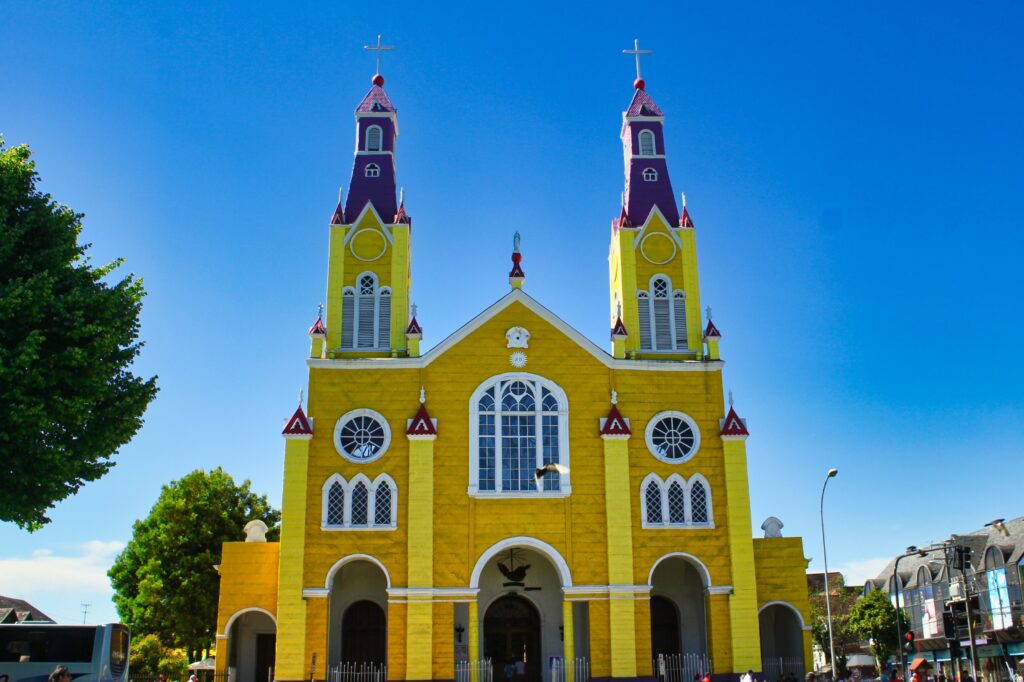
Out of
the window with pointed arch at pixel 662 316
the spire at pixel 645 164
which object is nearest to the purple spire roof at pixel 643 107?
the spire at pixel 645 164

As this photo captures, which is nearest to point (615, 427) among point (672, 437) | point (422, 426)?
point (672, 437)

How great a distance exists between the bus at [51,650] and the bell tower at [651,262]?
65.8 ft

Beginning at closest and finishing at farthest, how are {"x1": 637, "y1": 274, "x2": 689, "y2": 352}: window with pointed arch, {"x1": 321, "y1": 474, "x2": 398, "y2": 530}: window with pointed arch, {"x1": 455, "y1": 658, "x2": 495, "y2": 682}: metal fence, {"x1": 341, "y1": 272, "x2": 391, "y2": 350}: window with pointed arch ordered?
1. {"x1": 455, "y1": 658, "x2": 495, "y2": 682}: metal fence
2. {"x1": 321, "y1": 474, "x2": 398, "y2": 530}: window with pointed arch
3. {"x1": 341, "y1": 272, "x2": 391, "y2": 350}: window with pointed arch
4. {"x1": 637, "y1": 274, "x2": 689, "y2": 352}: window with pointed arch

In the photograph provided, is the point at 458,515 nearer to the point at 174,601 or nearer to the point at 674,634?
the point at 674,634

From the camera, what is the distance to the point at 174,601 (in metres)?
43.0

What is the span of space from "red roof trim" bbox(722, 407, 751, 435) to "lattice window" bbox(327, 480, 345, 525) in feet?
44.4

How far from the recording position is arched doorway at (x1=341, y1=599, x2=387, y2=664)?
33812mm

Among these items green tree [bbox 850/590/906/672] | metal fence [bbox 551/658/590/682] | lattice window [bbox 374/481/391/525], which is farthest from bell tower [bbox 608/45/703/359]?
green tree [bbox 850/590/906/672]

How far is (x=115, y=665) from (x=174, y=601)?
19.7 m

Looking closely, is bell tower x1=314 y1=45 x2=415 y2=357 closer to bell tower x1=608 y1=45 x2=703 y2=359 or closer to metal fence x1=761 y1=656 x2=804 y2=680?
bell tower x1=608 y1=45 x2=703 y2=359

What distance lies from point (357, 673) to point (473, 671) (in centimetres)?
396

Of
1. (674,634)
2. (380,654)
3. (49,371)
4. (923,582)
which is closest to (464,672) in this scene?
(380,654)

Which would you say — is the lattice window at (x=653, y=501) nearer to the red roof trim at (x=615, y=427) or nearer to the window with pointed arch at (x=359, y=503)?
the red roof trim at (x=615, y=427)

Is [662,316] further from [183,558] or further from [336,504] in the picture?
[183,558]
